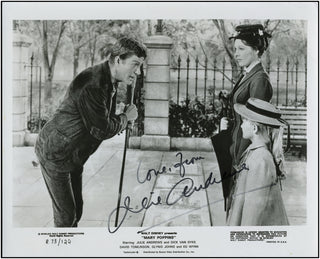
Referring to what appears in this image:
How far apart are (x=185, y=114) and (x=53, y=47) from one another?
88cm

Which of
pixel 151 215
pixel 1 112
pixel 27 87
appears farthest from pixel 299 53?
pixel 1 112

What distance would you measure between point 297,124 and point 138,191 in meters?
1.03

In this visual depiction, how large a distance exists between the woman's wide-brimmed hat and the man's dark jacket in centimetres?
74

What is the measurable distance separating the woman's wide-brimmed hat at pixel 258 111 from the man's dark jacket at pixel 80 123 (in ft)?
2.43

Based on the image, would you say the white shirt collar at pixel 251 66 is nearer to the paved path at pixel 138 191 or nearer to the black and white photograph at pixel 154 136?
the black and white photograph at pixel 154 136

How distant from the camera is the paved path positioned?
7.37 feet

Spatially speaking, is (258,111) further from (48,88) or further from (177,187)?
(48,88)

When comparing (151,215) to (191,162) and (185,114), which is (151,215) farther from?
(185,114)

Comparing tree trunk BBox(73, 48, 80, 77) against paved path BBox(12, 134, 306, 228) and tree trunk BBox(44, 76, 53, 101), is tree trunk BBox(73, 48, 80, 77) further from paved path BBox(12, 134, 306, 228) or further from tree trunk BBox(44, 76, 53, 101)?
paved path BBox(12, 134, 306, 228)

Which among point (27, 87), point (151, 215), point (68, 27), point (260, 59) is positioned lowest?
point (151, 215)

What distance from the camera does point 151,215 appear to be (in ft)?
7.39

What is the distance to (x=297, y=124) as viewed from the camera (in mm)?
2299
